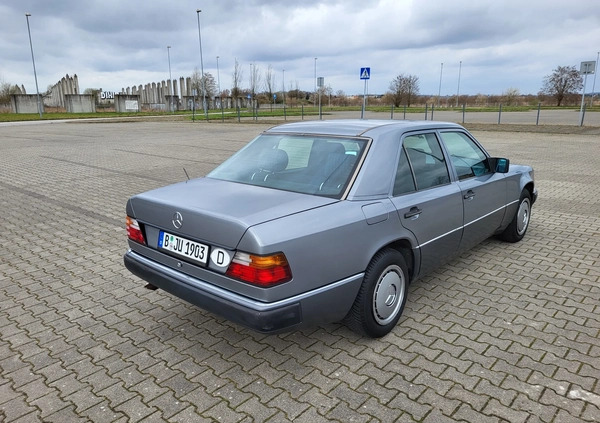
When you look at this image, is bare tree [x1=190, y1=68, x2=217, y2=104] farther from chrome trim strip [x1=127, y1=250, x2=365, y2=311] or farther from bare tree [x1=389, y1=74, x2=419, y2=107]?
chrome trim strip [x1=127, y1=250, x2=365, y2=311]

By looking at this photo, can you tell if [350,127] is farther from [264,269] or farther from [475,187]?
[264,269]

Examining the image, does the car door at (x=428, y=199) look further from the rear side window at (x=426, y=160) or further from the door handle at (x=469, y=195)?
the door handle at (x=469, y=195)

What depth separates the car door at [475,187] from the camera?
4035mm

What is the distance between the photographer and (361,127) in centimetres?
352

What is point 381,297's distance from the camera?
3146 millimetres

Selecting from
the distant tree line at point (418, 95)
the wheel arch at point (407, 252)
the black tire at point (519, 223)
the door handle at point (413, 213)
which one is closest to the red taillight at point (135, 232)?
the wheel arch at point (407, 252)

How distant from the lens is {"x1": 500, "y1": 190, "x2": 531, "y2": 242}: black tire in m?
5.20

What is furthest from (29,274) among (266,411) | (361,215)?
(361,215)

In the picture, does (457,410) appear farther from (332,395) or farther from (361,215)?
(361,215)

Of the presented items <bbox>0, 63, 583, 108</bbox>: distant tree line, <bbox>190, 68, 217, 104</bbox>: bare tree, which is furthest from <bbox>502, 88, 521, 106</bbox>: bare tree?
<bbox>190, 68, 217, 104</bbox>: bare tree

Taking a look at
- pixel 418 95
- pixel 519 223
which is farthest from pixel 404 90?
pixel 519 223

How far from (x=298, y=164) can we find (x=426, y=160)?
1.09 m

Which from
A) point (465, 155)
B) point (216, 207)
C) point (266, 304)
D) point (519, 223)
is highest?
point (465, 155)

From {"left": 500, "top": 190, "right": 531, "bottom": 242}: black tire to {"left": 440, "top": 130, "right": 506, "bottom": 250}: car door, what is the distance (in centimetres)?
54
